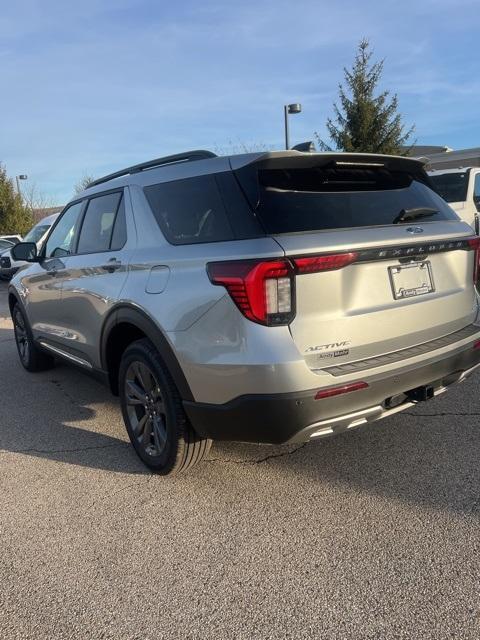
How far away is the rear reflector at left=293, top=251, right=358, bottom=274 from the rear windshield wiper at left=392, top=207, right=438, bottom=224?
0.52m

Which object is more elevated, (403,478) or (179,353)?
(179,353)

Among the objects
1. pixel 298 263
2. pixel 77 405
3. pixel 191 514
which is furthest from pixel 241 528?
pixel 77 405

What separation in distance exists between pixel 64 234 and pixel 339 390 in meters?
3.18

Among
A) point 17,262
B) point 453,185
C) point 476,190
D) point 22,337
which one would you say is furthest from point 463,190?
point 17,262

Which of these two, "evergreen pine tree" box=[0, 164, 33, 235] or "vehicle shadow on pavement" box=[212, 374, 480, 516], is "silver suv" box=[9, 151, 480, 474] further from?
"evergreen pine tree" box=[0, 164, 33, 235]

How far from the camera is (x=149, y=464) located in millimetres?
3461

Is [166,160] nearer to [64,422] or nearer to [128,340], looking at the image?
[128,340]

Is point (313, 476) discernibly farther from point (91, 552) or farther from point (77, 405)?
point (77, 405)

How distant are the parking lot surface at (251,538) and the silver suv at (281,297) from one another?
1.24ft

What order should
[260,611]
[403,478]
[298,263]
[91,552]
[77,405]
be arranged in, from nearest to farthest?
[260,611]
[298,263]
[91,552]
[403,478]
[77,405]

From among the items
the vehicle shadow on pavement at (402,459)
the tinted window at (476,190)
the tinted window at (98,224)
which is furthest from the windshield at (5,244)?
the vehicle shadow on pavement at (402,459)

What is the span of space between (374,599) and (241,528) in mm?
791

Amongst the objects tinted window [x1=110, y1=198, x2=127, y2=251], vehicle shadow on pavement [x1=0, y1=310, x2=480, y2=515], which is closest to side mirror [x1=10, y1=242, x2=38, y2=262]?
vehicle shadow on pavement [x1=0, y1=310, x2=480, y2=515]

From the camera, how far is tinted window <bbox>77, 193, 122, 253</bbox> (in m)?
3.87
